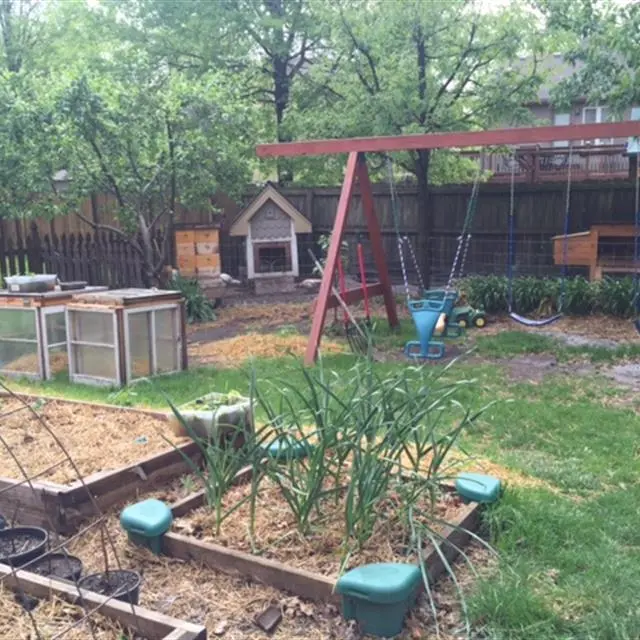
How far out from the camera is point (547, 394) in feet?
17.0

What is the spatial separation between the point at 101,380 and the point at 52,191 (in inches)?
132

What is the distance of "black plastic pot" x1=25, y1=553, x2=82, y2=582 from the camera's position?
252cm

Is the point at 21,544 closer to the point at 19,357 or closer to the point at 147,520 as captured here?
the point at 147,520

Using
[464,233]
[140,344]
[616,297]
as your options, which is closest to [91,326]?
[140,344]

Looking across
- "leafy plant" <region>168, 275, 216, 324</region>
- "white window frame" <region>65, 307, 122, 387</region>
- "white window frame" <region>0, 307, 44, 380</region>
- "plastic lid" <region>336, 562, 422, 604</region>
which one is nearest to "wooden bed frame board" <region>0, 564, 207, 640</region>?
"plastic lid" <region>336, 562, 422, 604</region>

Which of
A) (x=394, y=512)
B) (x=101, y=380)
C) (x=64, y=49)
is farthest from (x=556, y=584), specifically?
(x=64, y=49)

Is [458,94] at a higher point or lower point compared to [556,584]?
higher

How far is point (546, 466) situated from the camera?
3.71 m

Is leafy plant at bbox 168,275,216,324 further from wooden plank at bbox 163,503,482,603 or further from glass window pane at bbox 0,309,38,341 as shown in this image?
wooden plank at bbox 163,503,482,603

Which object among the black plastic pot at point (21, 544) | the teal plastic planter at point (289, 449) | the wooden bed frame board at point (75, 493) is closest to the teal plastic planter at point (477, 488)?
the teal plastic planter at point (289, 449)

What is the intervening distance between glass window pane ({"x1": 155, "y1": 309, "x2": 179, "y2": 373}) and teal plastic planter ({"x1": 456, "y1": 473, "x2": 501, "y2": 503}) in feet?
11.1

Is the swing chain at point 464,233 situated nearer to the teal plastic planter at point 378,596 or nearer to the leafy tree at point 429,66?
the leafy tree at point 429,66

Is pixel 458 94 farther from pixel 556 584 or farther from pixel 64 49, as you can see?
pixel 64 49

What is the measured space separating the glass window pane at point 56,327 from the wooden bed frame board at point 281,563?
129 inches
